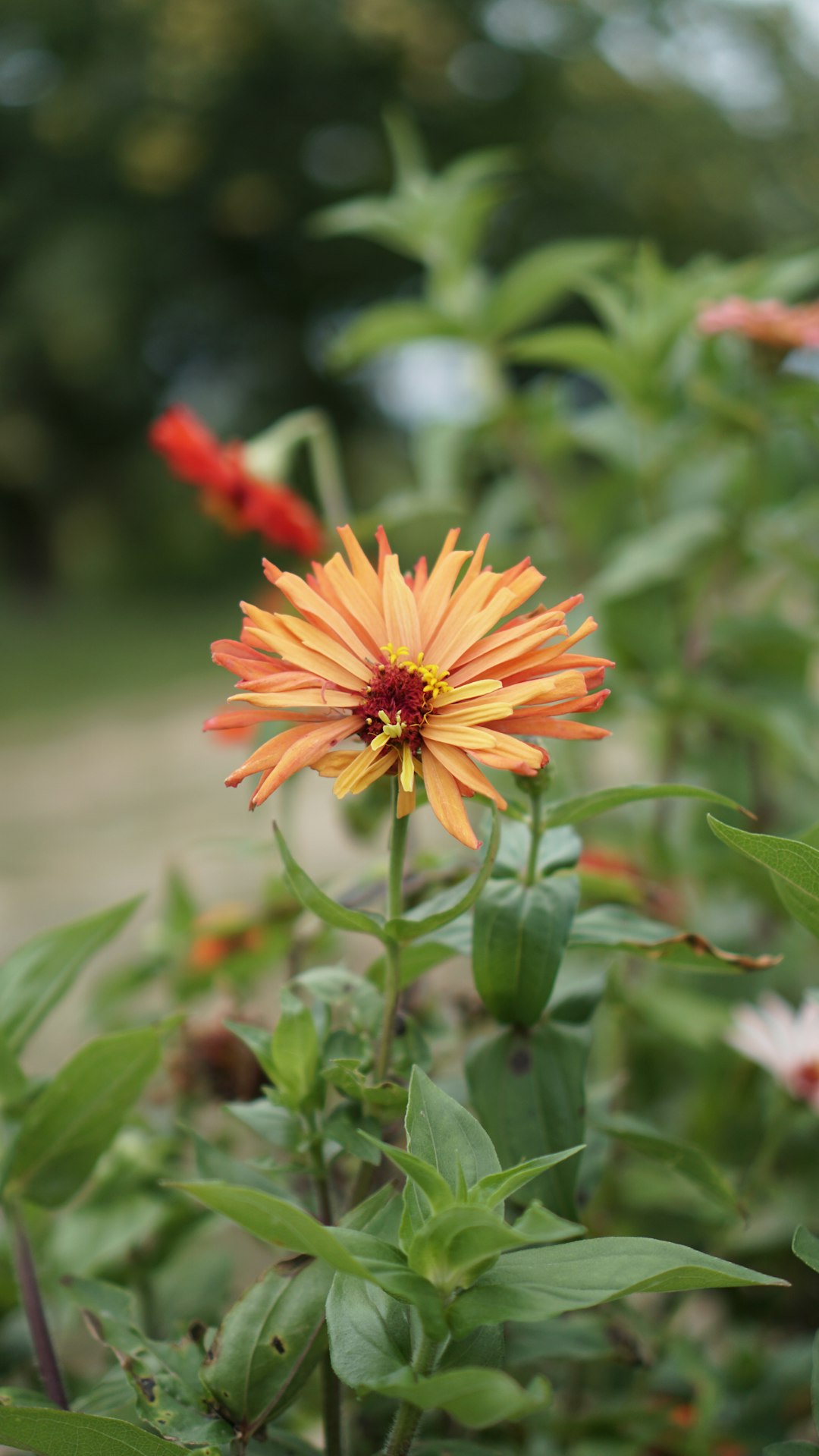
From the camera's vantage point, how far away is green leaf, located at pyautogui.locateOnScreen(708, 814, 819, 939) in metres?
0.29

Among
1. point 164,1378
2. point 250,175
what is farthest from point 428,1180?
point 250,175

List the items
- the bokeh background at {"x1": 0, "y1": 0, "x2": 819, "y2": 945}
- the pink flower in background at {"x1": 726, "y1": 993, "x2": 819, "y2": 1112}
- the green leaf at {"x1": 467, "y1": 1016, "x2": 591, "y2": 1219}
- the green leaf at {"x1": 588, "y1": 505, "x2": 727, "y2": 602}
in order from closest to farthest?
1. the green leaf at {"x1": 467, "y1": 1016, "x2": 591, "y2": 1219}
2. the pink flower in background at {"x1": 726, "y1": 993, "x2": 819, "y2": 1112}
3. the green leaf at {"x1": 588, "y1": 505, "x2": 727, "y2": 602}
4. the bokeh background at {"x1": 0, "y1": 0, "x2": 819, "y2": 945}

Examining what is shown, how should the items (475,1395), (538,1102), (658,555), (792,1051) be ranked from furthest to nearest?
(658,555)
(792,1051)
(538,1102)
(475,1395)

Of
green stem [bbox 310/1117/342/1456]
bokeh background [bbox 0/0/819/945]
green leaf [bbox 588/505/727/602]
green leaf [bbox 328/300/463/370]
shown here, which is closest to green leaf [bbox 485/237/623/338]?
green leaf [bbox 328/300/463/370]

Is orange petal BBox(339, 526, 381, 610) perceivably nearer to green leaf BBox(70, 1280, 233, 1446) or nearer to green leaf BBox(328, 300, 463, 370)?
green leaf BBox(70, 1280, 233, 1446)

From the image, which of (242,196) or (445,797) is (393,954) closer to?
(445,797)

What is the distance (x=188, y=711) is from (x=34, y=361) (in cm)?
279

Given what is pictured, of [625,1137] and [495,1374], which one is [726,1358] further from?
[495,1374]

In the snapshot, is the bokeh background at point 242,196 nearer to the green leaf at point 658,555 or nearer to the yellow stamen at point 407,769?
the green leaf at point 658,555

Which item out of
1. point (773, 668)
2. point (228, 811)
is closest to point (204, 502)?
point (773, 668)

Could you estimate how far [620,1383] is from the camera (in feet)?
1.80

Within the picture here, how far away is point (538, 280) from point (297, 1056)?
479 mm

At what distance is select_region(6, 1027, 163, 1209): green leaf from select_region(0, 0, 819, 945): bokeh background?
3862 mm

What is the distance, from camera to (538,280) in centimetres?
64
